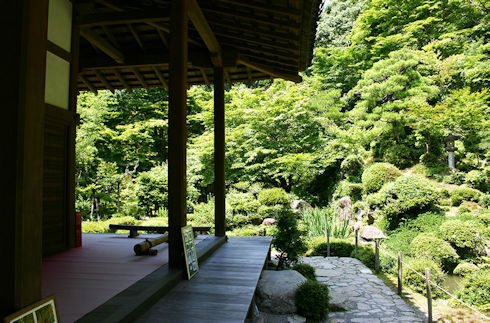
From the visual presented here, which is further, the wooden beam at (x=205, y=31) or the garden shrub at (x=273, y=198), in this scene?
the garden shrub at (x=273, y=198)

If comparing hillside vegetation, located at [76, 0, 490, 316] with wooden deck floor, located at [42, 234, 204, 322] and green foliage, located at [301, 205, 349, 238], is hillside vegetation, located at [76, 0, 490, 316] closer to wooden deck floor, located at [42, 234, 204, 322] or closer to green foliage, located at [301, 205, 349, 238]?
green foliage, located at [301, 205, 349, 238]

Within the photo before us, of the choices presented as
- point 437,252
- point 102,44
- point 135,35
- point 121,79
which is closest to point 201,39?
point 135,35

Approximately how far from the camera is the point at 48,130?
11.6ft

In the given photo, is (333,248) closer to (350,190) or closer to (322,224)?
(322,224)

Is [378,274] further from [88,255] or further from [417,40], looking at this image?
[417,40]

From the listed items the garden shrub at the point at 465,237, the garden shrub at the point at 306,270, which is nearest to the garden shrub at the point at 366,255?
the garden shrub at the point at 465,237

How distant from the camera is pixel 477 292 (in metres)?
5.29

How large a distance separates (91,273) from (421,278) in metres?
5.63

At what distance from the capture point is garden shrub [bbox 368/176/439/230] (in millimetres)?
8688

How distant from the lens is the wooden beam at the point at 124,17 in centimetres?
322

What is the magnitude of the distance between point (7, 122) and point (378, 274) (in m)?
7.08

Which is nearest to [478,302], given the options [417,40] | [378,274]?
[378,274]

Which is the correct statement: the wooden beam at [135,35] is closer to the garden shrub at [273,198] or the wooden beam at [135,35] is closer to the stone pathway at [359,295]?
the stone pathway at [359,295]

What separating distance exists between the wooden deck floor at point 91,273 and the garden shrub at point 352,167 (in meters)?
9.30
